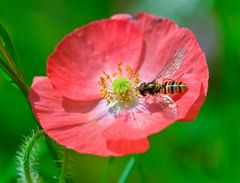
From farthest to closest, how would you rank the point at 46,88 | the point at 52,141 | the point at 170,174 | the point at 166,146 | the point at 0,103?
the point at 0,103
the point at 166,146
the point at 170,174
the point at 46,88
the point at 52,141

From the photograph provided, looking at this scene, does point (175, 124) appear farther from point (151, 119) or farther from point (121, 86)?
point (151, 119)

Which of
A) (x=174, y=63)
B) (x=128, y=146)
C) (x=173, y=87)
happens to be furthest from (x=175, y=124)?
(x=128, y=146)

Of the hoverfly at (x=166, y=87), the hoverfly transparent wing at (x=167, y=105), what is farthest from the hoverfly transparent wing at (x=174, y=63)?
the hoverfly transparent wing at (x=167, y=105)

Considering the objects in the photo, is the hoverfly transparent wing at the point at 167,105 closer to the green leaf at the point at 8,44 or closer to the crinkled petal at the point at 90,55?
the crinkled petal at the point at 90,55

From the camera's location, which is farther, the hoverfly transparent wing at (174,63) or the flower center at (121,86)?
the flower center at (121,86)

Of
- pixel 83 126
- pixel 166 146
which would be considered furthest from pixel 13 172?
pixel 166 146

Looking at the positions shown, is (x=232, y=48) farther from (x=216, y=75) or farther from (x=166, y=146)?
(x=216, y=75)

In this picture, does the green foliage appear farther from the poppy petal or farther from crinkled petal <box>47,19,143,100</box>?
crinkled petal <box>47,19,143,100</box>
